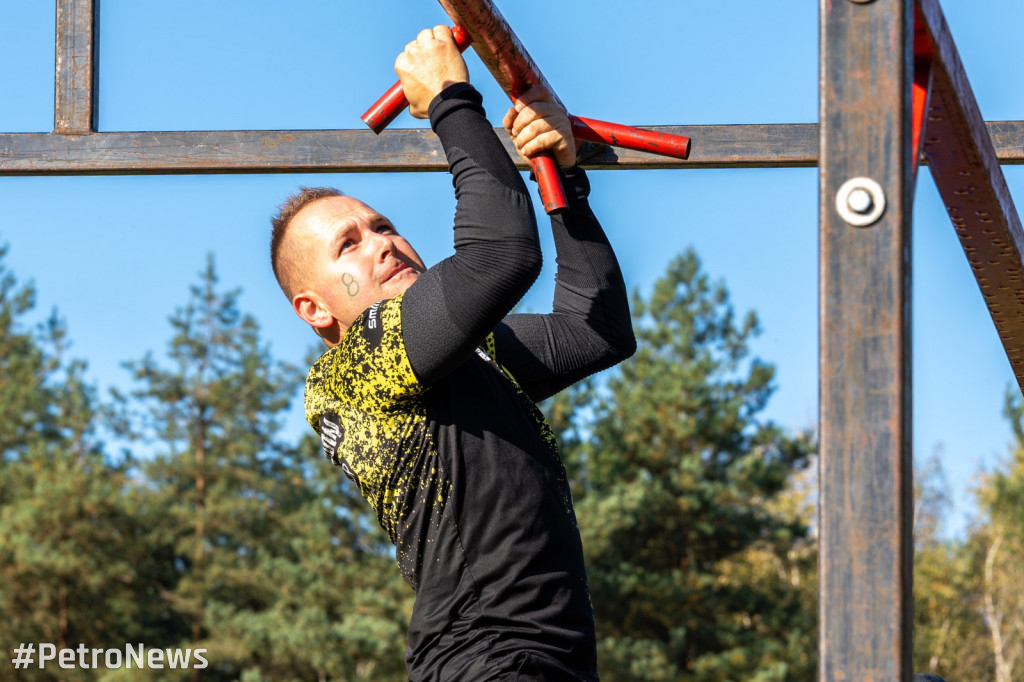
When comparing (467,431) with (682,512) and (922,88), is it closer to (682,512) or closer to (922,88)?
(922,88)

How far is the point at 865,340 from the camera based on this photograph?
1.02 meters

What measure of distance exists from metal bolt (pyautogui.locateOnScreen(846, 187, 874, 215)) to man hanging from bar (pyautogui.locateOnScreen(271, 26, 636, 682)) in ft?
1.93

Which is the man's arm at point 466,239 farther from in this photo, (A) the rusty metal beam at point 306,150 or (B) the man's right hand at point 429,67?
(A) the rusty metal beam at point 306,150

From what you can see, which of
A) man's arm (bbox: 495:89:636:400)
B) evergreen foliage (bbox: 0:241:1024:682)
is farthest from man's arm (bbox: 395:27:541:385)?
evergreen foliage (bbox: 0:241:1024:682)

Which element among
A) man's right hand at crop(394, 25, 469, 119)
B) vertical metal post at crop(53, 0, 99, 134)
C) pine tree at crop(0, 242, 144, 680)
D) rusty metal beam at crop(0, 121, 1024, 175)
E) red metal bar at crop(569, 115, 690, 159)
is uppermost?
pine tree at crop(0, 242, 144, 680)

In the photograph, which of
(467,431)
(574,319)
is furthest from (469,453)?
(574,319)

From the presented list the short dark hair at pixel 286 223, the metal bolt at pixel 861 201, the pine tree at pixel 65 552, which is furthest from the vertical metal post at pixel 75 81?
the pine tree at pixel 65 552

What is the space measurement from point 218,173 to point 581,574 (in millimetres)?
1112

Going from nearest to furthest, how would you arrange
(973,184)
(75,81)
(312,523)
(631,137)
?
(973,184), (631,137), (75,81), (312,523)

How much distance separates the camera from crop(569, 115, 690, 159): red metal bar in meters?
1.67

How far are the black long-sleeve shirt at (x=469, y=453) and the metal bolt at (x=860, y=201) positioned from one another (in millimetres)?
591

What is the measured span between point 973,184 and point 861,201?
630 millimetres

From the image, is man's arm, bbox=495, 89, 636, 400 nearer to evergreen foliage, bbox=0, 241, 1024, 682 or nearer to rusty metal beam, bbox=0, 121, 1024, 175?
rusty metal beam, bbox=0, 121, 1024, 175

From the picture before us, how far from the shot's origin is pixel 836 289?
1.03 meters
